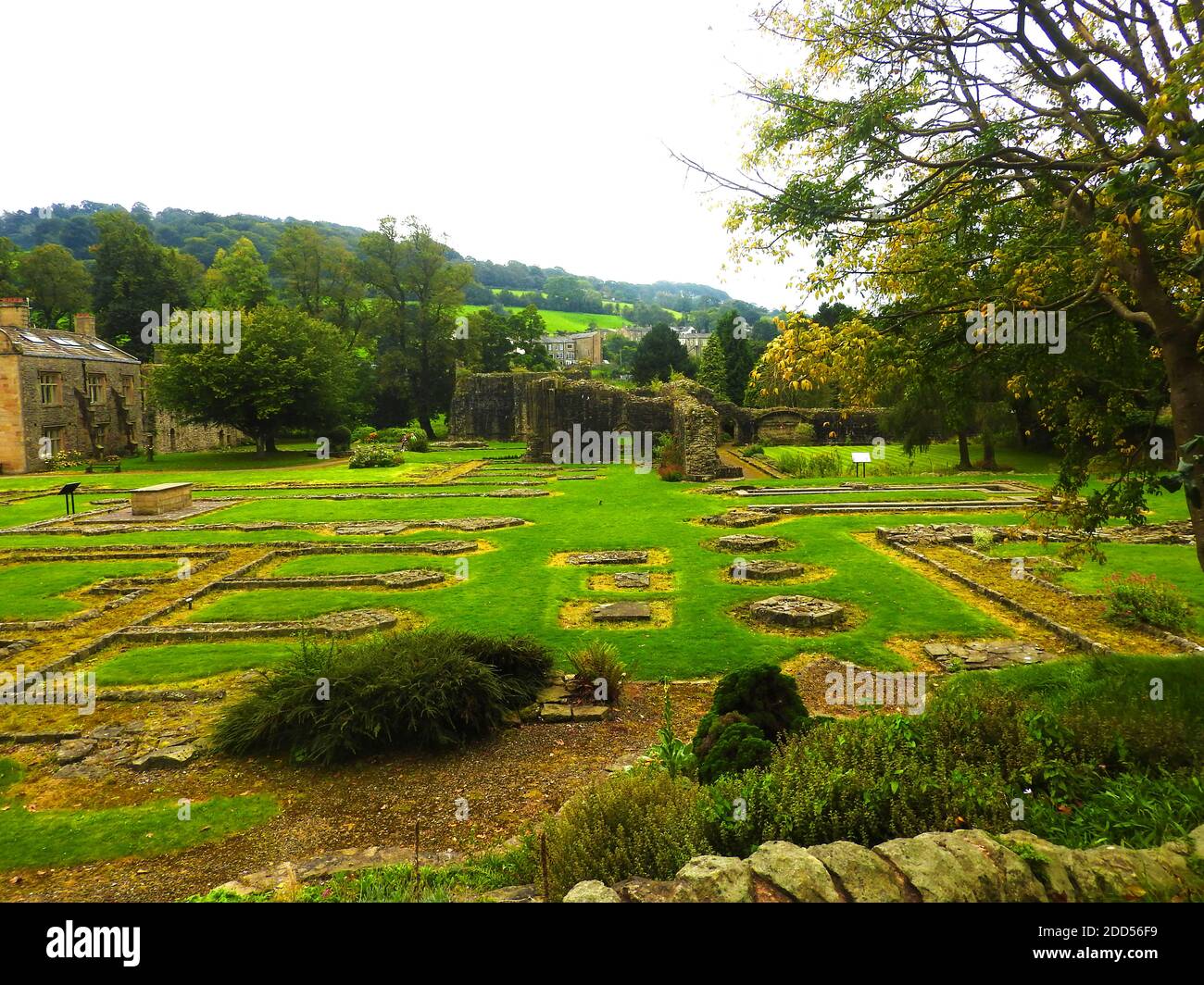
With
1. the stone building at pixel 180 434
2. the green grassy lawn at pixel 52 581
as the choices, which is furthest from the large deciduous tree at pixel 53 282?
the green grassy lawn at pixel 52 581

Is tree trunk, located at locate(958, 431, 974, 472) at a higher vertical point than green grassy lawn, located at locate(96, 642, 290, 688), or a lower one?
higher

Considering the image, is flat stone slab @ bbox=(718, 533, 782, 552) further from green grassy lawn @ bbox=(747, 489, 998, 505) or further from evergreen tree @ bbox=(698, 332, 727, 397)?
evergreen tree @ bbox=(698, 332, 727, 397)

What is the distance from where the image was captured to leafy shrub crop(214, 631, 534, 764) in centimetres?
650

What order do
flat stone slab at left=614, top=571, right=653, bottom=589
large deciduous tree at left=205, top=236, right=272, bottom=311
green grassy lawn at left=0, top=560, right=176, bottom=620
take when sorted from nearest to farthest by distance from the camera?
green grassy lawn at left=0, top=560, right=176, bottom=620, flat stone slab at left=614, top=571, right=653, bottom=589, large deciduous tree at left=205, top=236, right=272, bottom=311

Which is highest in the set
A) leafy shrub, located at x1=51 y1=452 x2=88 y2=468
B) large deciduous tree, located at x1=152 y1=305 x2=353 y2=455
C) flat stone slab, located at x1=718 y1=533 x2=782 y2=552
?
large deciduous tree, located at x1=152 y1=305 x2=353 y2=455

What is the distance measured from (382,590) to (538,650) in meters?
5.06

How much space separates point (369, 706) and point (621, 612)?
447 cm

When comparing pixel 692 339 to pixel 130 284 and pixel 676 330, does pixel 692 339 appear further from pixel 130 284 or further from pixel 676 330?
pixel 130 284

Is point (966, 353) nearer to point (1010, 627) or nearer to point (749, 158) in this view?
point (749, 158)

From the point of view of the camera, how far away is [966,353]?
7117mm

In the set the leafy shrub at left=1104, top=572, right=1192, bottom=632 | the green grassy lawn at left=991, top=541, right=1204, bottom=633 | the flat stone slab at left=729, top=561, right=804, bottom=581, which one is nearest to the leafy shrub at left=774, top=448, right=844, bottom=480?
the green grassy lawn at left=991, top=541, right=1204, bottom=633

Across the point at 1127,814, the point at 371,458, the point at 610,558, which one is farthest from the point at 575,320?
the point at 1127,814

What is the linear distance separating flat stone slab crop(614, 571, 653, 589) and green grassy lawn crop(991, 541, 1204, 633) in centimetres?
Result: 621
